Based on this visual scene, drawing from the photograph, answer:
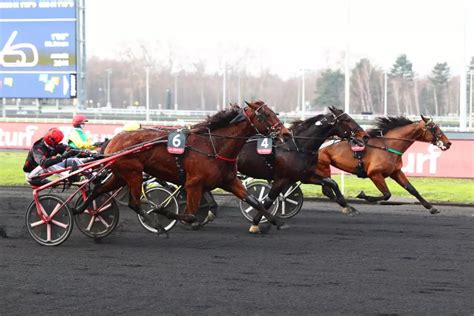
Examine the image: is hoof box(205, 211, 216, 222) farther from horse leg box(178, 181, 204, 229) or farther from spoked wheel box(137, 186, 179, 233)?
horse leg box(178, 181, 204, 229)

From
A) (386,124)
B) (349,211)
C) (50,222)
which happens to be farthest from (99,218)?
(386,124)

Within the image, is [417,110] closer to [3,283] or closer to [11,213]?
[11,213]

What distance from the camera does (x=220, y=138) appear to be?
10.6 m

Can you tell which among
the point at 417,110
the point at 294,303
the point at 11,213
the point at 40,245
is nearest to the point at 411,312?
the point at 294,303

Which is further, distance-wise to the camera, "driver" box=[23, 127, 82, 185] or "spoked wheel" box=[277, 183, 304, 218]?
"spoked wheel" box=[277, 183, 304, 218]

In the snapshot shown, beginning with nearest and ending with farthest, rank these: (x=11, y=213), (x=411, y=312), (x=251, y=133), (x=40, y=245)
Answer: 1. (x=411, y=312)
2. (x=40, y=245)
3. (x=251, y=133)
4. (x=11, y=213)

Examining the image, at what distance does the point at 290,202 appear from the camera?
13.5 m

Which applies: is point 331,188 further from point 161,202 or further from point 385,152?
point 161,202

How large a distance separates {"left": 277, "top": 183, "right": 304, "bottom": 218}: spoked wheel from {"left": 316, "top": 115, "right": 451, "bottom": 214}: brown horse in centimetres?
90

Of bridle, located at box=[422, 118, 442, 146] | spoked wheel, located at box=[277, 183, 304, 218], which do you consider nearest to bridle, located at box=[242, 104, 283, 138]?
spoked wheel, located at box=[277, 183, 304, 218]

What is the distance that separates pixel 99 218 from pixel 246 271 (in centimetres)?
293

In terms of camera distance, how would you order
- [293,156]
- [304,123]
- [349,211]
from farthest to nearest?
[349,211] → [304,123] → [293,156]

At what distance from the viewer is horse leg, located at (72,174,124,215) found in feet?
34.5

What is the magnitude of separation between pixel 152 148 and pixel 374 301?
4362 mm
